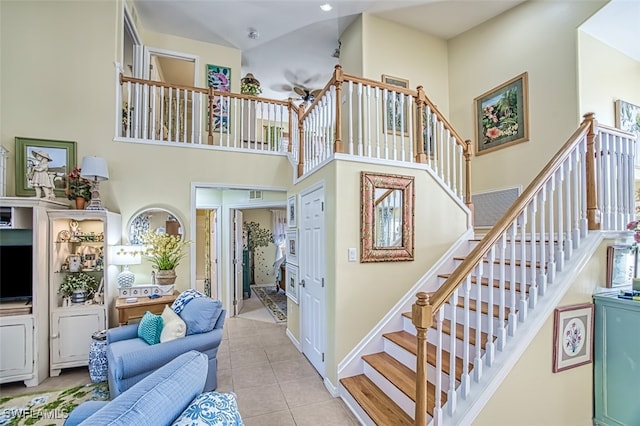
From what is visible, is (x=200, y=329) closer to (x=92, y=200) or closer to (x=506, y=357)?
(x=92, y=200)

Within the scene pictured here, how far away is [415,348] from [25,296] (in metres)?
4.06

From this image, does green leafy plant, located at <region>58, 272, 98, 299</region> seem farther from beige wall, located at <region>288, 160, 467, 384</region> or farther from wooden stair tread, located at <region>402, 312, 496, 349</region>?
wooden stair tread, located at <region>402, 312, 496, 349</region>

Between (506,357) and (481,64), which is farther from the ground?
(481,64)

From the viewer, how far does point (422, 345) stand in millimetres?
1828

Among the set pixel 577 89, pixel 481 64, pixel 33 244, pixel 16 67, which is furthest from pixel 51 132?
pixel 577 89

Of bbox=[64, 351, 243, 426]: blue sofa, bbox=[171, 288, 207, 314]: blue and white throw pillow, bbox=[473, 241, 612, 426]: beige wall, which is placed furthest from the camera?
bbox=[171, 288, 207, 314]: blue and white throw pillow

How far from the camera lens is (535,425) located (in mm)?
2182

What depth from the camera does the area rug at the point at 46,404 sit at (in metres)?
2.55

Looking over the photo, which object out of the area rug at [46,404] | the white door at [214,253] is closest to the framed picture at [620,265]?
the area rug at [46,404]

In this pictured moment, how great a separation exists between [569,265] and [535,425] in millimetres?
1197

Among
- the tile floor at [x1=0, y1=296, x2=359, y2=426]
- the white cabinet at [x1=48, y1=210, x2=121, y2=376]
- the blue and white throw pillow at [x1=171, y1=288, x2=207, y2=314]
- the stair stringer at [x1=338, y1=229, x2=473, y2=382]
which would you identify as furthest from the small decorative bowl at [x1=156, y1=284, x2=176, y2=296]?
the stair stringer at [x1=338, y1=229, x2=473, y2=382]

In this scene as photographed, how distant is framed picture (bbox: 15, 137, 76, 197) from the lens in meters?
3.69

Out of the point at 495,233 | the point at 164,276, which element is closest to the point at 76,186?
the point at 164,276

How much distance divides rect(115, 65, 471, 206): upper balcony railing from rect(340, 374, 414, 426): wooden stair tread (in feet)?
7.19
